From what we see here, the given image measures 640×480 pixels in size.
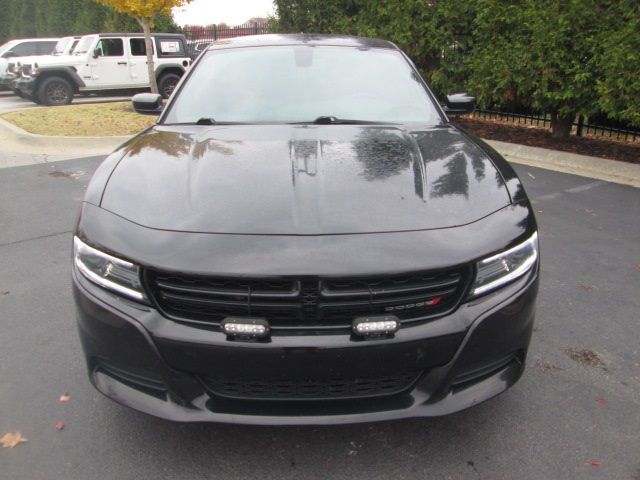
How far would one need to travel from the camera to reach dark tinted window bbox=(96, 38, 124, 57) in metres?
15.3

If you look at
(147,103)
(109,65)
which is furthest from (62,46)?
(147,103)

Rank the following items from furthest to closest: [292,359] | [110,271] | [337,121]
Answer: [337,121] < [110,271] < [292,359]

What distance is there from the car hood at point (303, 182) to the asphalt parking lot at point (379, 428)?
958 mm

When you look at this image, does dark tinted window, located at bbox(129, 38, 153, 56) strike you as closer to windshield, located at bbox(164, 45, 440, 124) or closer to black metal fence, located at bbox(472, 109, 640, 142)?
black metal fence, located at bbox(472, 109, 640, 142)

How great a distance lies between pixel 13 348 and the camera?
3139 mm

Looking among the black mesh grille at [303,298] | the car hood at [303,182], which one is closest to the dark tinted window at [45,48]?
the car hood at [303,182]

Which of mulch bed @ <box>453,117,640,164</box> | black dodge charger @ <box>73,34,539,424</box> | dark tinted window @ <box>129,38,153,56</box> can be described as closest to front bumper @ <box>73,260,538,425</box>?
black dodge charger @ <box>73,34,539,424</box>

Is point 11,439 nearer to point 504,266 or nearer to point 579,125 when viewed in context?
point 504,266

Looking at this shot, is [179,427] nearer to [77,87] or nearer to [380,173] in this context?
[380,173]

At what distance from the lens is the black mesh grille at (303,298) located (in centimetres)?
193

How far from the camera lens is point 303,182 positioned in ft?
7.47

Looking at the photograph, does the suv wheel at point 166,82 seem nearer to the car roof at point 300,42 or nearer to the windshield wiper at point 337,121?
the car roof at point 300,42

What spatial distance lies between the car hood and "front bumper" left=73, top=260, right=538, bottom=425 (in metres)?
0.36

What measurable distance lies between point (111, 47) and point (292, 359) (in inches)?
622
